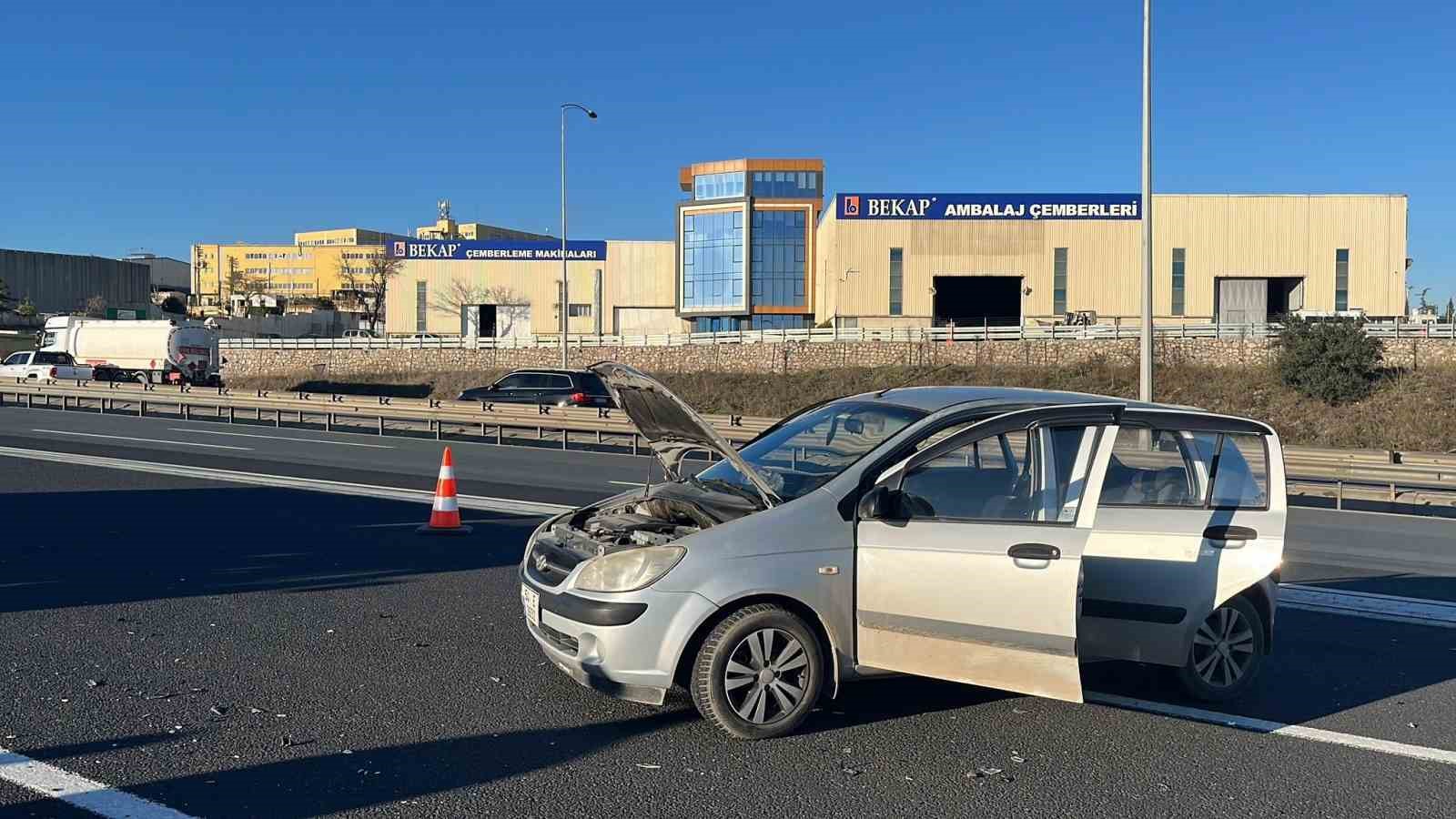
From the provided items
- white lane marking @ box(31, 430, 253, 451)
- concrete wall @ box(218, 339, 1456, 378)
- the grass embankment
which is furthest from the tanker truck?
white lane marking @ box(31, 430, 253, 451)

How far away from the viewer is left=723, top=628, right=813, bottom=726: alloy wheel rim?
502 centimetres

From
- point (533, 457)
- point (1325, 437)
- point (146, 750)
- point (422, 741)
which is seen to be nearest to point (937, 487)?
point (422, 741)

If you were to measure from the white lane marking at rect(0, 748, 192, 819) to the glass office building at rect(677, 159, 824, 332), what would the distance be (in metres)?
65.2

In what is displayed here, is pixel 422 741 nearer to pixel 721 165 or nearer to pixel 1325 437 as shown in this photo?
pixel 1325 437

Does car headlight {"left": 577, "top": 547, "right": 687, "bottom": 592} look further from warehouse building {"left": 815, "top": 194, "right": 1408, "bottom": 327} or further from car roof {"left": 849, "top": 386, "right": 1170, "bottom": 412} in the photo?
warehouse building {"left": 815, "top": 194, "right": 1408, "bottom": 327}

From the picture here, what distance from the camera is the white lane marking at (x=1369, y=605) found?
26.7 ft

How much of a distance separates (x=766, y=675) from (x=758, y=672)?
39 mm

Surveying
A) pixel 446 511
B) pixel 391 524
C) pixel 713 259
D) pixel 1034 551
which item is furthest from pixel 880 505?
pixel 713 259

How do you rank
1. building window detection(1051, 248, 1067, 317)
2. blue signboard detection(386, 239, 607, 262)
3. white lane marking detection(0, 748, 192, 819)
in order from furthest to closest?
blue signboard detection(386, 239, 607, 262) < building window detection(1051, 248, 1067, 317) < white lane marking detection(0, 748, 192, 819)

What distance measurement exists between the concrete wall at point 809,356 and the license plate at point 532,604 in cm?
3509

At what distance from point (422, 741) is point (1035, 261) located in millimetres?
57679

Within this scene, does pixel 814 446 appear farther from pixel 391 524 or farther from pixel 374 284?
pixel 374 284

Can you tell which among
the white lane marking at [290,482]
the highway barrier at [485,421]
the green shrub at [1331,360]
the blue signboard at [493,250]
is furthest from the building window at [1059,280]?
the white lane marking at [290,482]

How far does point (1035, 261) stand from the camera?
2330 inches
